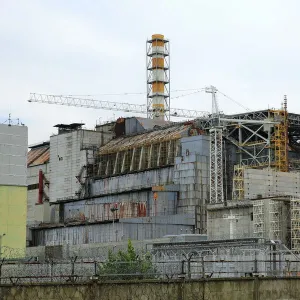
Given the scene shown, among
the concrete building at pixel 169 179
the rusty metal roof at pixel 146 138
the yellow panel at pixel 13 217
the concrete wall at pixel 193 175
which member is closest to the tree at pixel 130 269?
the yellow panel at pixel 13 217

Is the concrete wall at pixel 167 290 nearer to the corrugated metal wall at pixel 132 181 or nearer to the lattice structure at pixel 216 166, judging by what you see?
the lattice structure at pixel 216 166

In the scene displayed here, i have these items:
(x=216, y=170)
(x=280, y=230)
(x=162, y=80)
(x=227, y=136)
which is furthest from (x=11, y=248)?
(x=162, y=80)

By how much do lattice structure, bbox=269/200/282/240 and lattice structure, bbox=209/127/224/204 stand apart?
75.7ft

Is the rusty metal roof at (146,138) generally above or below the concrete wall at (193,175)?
above

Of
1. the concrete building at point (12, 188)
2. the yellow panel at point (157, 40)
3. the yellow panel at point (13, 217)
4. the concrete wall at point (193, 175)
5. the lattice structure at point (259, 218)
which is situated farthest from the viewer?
the yellow panel at point (157, 40)

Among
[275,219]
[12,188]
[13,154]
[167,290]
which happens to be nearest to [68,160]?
[275,219]

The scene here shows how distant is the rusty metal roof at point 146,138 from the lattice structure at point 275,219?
113ft

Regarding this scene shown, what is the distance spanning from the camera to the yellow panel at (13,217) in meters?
90.9

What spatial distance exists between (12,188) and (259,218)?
34.2 meters

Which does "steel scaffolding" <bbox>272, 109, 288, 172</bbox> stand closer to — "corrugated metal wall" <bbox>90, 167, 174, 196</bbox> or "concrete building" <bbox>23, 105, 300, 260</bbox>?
"concrete building" <bbox>23, 105, 300, 260</bbox>

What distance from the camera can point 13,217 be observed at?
9150 cm

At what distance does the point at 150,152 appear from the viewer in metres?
143

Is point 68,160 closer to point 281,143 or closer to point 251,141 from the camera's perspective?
point 251,141

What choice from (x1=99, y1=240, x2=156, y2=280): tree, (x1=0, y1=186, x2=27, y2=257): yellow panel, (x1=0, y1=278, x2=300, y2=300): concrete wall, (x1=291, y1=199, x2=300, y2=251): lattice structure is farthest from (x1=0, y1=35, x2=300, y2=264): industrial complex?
(x1=0, y1=278, x2=300, y2=300): concrete wall
